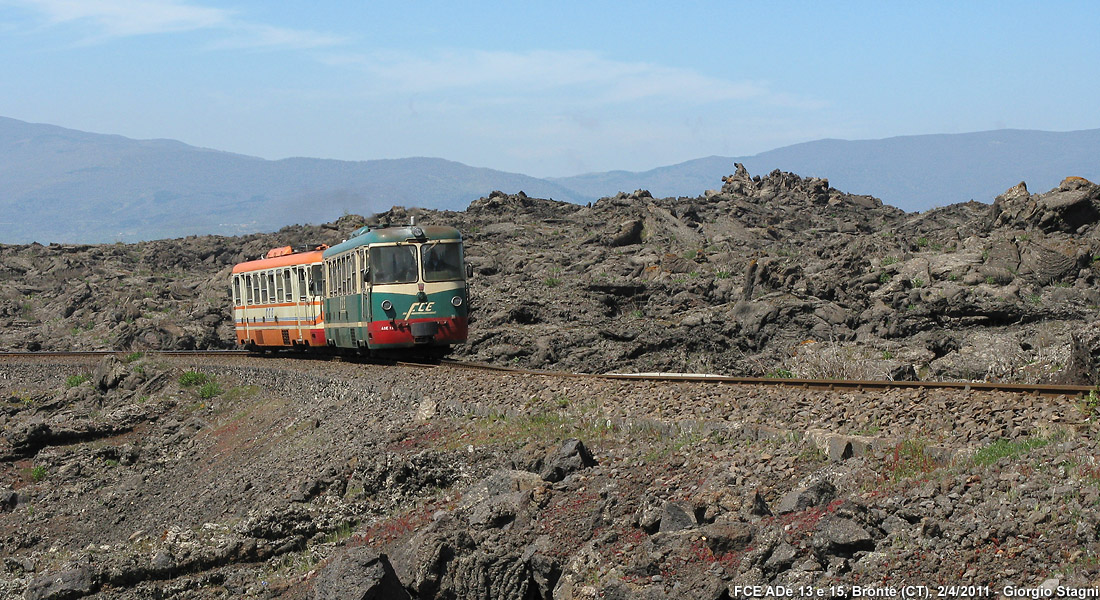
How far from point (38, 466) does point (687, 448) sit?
18.6 m

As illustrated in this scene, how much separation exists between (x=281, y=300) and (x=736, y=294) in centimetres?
1671

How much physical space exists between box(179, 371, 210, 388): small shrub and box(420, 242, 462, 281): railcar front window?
10.6 metres

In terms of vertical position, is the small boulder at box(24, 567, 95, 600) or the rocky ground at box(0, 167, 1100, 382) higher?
the rocky ground at box(0, 167, 1100, 382)

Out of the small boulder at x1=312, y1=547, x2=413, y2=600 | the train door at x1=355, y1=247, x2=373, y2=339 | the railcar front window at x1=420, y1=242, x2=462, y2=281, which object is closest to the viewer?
the small boulder at x1=312, y1=547, x2=413, y2=600

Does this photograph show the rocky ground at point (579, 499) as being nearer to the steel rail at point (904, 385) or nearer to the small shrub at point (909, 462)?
the small shrub at point (909, 462)

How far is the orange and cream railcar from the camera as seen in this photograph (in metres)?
31.7

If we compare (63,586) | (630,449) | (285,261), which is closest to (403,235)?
(285,261)

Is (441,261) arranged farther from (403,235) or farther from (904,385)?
Answer: (904,385)

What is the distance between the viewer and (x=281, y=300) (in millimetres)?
34688

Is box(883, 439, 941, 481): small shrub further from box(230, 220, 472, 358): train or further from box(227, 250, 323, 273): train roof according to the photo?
box(227, 250, 323, 273): train roof

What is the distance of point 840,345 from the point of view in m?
27.2

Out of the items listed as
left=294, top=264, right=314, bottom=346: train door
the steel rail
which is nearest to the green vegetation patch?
the steel rail

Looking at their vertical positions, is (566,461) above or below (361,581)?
above

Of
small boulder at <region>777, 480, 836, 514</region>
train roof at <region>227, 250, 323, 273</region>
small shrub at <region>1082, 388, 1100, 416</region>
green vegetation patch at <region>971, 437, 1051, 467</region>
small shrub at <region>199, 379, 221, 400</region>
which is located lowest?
small shrub at <region>199, 379, 221, 400</region>
